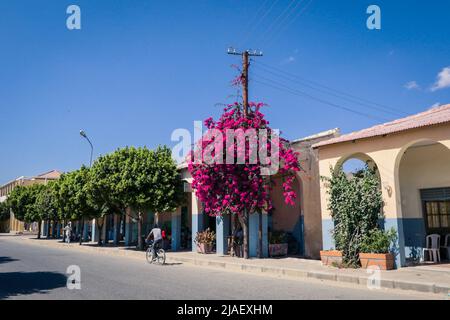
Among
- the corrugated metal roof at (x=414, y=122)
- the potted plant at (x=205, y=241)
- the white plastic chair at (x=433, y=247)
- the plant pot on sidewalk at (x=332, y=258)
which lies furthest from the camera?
the potted plant at (x=205, y=241)

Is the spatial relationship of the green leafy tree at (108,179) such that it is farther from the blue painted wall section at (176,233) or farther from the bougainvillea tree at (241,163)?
the bougainvillea tree at (241,163)

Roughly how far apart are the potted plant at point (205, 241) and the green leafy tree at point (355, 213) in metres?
8.48

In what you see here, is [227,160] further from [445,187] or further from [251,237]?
[445,187]

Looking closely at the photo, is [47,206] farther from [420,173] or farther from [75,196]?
[420,173]

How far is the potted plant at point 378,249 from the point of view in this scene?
A: 12.0 meters

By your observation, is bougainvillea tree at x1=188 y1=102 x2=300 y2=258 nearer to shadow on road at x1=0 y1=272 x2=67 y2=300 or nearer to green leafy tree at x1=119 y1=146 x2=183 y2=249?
green leafy tree at x1=119 y1=146 x2=183 y2=249

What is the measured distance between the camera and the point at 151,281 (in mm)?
10867

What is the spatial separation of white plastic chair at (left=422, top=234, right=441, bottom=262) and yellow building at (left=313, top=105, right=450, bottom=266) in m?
0.28

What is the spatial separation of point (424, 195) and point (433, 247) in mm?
2020

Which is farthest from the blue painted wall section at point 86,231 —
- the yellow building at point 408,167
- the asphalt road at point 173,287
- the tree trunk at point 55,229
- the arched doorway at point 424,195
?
the arched doorway at point 424,195

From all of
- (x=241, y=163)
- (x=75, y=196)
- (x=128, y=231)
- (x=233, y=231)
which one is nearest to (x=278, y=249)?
(x=233, y=231)

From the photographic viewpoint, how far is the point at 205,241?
20.2 metres

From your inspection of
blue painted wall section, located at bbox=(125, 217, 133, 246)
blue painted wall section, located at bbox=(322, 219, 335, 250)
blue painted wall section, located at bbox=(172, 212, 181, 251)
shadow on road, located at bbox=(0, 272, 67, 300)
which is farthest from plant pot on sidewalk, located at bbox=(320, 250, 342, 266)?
blue painted wall section, located at bbox=(125, 217, 133, 246)

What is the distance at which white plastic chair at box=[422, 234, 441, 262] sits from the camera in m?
14.1
